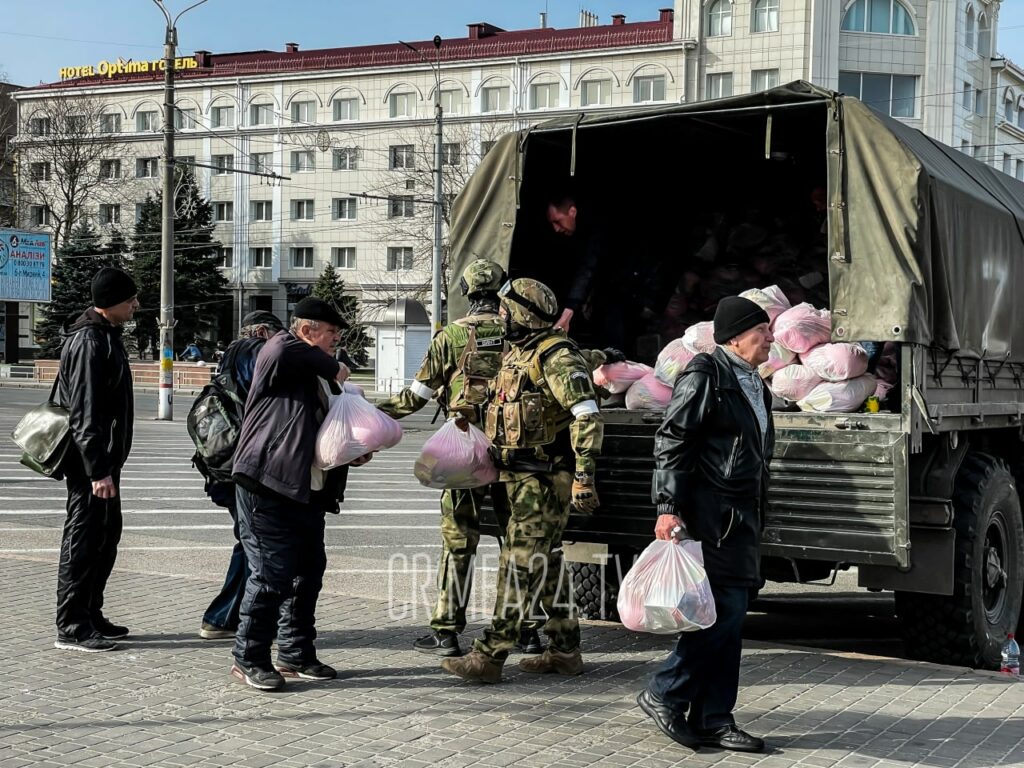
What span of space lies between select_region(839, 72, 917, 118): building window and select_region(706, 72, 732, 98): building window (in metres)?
5.07

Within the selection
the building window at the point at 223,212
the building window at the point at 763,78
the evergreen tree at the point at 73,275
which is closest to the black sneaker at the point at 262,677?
the evergreen tree at the point at 73,275

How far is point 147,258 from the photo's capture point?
63688 millimetres

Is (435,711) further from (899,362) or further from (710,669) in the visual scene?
(899,362)

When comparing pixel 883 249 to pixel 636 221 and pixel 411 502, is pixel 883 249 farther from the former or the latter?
pixel 411 502

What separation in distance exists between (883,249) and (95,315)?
4148mm

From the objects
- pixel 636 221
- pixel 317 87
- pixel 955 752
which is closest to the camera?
pixel 955 752

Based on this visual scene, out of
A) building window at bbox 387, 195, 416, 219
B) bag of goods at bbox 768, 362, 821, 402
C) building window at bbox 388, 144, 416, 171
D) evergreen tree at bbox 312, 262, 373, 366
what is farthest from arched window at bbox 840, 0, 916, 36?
bag of goods at bbox 768, 362, 821, 402

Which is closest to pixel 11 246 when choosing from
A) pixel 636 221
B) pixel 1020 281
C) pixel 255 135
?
pixel 255 135

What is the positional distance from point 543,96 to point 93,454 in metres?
58.8

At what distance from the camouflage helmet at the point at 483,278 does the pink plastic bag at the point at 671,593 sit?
2.28 m

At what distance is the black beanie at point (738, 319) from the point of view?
5434 millimetres

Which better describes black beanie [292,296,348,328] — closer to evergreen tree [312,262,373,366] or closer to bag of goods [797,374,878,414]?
bag of goods [797,374,878,414]

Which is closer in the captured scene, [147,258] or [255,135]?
[147,258]

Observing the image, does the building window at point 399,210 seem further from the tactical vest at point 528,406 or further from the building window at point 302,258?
the tactical vest at point 528,406
